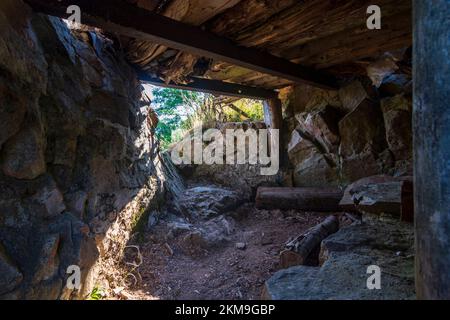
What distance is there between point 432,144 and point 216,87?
3.70 m

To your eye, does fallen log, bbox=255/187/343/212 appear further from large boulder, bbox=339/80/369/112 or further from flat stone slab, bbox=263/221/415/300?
flat stone slab, bbox=263/221/415/300

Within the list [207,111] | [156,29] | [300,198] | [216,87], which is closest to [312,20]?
[156,29]

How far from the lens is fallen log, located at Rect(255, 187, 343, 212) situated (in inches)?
171

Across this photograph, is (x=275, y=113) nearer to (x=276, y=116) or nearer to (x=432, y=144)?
(x=276, y=116)

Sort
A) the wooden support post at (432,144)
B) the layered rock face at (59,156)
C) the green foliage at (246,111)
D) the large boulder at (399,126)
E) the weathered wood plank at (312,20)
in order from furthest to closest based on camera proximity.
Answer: the green foliage at (246,111) → the large boulder at (399,126) → the weathered wood plank at (312,20) → the layered rock face at (59,156) → the wooden support post at (432,144)

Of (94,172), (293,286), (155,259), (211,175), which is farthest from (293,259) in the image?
(211,175)

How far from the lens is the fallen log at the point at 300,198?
4.35 metres

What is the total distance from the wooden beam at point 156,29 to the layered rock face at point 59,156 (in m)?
0.34

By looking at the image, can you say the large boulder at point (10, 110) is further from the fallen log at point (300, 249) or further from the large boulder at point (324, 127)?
the large boulder at point (324, 127)

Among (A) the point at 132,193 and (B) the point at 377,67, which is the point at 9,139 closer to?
(A) the point at 132,193

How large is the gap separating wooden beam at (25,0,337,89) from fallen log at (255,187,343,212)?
213 centimetres

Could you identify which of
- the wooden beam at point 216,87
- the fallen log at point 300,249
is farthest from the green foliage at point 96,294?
the wooden beam at point 216,87

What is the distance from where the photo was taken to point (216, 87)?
4.52 m

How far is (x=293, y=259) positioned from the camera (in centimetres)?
280
